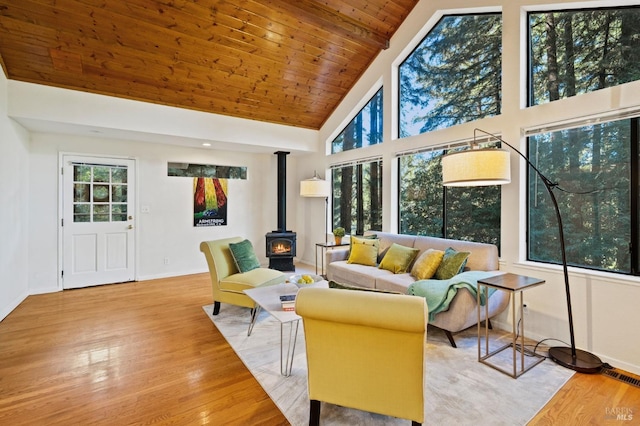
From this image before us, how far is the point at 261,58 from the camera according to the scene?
4.40 metres

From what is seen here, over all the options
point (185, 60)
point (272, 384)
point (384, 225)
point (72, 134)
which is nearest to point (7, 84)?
point (72, 134)

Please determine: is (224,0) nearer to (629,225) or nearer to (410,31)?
(410,31)

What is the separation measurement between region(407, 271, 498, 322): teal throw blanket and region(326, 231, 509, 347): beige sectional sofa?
0.17 feet

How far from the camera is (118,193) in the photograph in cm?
503

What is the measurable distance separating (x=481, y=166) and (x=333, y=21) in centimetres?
288

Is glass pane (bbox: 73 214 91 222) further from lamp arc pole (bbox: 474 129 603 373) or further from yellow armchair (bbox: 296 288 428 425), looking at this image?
lamp arc pole (bbox: 474 129 603 373)

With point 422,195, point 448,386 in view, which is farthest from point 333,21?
point 448,386

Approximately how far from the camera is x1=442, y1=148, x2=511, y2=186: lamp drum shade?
258 centimetres

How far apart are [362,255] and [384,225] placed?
2.83 ft

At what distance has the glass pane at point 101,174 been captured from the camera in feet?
16.0

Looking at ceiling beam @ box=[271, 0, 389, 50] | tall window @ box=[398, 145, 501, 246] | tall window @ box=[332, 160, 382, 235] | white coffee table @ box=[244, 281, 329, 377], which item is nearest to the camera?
white coffee table @ box=[244, 281, 329, 377]

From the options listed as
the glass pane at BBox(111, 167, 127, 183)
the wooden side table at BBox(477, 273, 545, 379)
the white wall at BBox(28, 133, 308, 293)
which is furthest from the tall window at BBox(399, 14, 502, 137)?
the glass pane at BBox(111, 167, 127, 183)

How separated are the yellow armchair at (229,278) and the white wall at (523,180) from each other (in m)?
2.19

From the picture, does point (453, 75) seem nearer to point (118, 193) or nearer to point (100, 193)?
point (118, 193)
